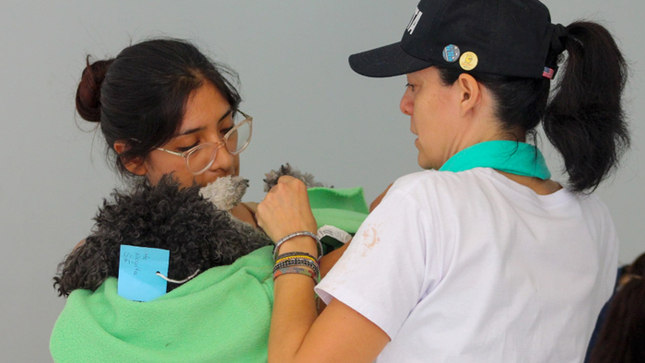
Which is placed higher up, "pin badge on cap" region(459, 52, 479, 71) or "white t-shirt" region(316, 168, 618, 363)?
"pin badge on cap" region(459, 52, 479, 71)

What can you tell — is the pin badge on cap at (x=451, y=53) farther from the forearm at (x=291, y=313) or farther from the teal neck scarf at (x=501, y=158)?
the forearm at (x=291, y=313)

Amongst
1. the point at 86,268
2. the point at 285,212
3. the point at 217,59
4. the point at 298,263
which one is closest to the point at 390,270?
the point at 298,263

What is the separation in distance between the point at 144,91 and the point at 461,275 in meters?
0.94

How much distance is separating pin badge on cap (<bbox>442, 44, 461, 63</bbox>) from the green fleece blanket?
1.90ft

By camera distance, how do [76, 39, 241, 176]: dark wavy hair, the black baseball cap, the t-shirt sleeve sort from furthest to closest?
1. [76, 39, 241, 176]: dark wavy hair
2. the black baseball cap
3. the t-shirt sleeve

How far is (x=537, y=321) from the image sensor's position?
1100 millimetres

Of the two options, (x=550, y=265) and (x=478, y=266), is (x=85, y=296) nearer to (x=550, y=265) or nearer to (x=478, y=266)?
(x=478, y=266)

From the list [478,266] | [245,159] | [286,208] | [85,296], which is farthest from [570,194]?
[245,159]

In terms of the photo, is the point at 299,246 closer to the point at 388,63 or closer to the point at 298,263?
the point at 298,263

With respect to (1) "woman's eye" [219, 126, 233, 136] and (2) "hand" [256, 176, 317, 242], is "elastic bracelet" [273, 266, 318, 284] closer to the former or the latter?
(2) "hand" [256, 176, 317, 242]

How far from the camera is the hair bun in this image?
1680 millimetres

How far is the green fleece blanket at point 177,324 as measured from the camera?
4.06 feet

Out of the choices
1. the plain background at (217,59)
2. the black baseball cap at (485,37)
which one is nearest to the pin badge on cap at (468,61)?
the black baseball cap at (485,37)

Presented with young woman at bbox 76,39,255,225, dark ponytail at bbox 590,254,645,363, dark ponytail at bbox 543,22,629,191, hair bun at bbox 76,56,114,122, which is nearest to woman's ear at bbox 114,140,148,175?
young woman at bbox 76,39,255,225
